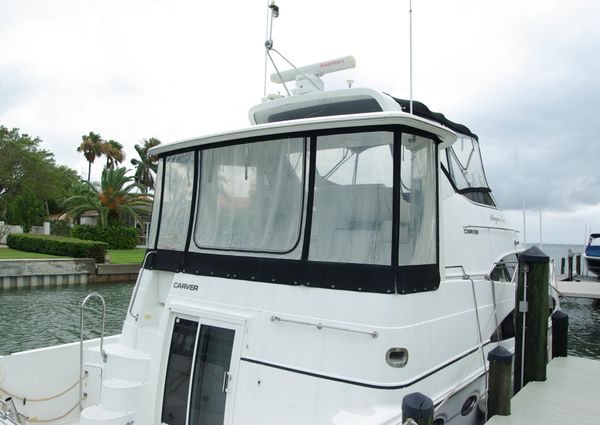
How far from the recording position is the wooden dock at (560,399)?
171 inches

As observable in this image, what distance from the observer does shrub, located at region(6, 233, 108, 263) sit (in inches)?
970

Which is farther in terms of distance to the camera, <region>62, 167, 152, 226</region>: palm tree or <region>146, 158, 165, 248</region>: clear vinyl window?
<region>62, 167, 152, 226</region>: palm tree

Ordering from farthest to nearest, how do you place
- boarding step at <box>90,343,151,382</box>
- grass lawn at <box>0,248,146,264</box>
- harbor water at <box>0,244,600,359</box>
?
1. grass lawn at <box>0,248,146,264</box>
2. harbor water at <box>0,244,600,359</box>
3. boarding step at <box>90,343,151,382</box>

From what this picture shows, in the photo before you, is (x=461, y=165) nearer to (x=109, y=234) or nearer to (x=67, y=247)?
(x=67, y=247)

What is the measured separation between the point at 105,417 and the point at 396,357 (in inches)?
95.0

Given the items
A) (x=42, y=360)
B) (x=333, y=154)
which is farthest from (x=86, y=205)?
(x=333, y=154)

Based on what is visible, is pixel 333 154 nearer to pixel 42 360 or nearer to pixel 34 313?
pixel 42 360

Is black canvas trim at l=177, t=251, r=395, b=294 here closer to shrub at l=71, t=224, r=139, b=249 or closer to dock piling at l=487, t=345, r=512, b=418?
dock piling at l=487, t=345, r=512, b=418

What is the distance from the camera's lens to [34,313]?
16.1 metres

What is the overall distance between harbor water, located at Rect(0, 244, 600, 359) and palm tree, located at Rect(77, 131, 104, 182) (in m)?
43.7

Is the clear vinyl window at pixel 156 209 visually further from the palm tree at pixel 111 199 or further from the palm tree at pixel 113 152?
the palm tree at pixel 113 152

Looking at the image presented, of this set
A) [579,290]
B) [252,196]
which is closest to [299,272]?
[252,196]

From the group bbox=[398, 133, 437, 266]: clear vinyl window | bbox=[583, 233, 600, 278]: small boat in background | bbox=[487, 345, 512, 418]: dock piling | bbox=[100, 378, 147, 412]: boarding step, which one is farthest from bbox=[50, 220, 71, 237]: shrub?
bbox=[398, 133, 437, 266]: clear vinyl window

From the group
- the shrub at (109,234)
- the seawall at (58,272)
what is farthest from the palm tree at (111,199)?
the seawall at (58,272)
